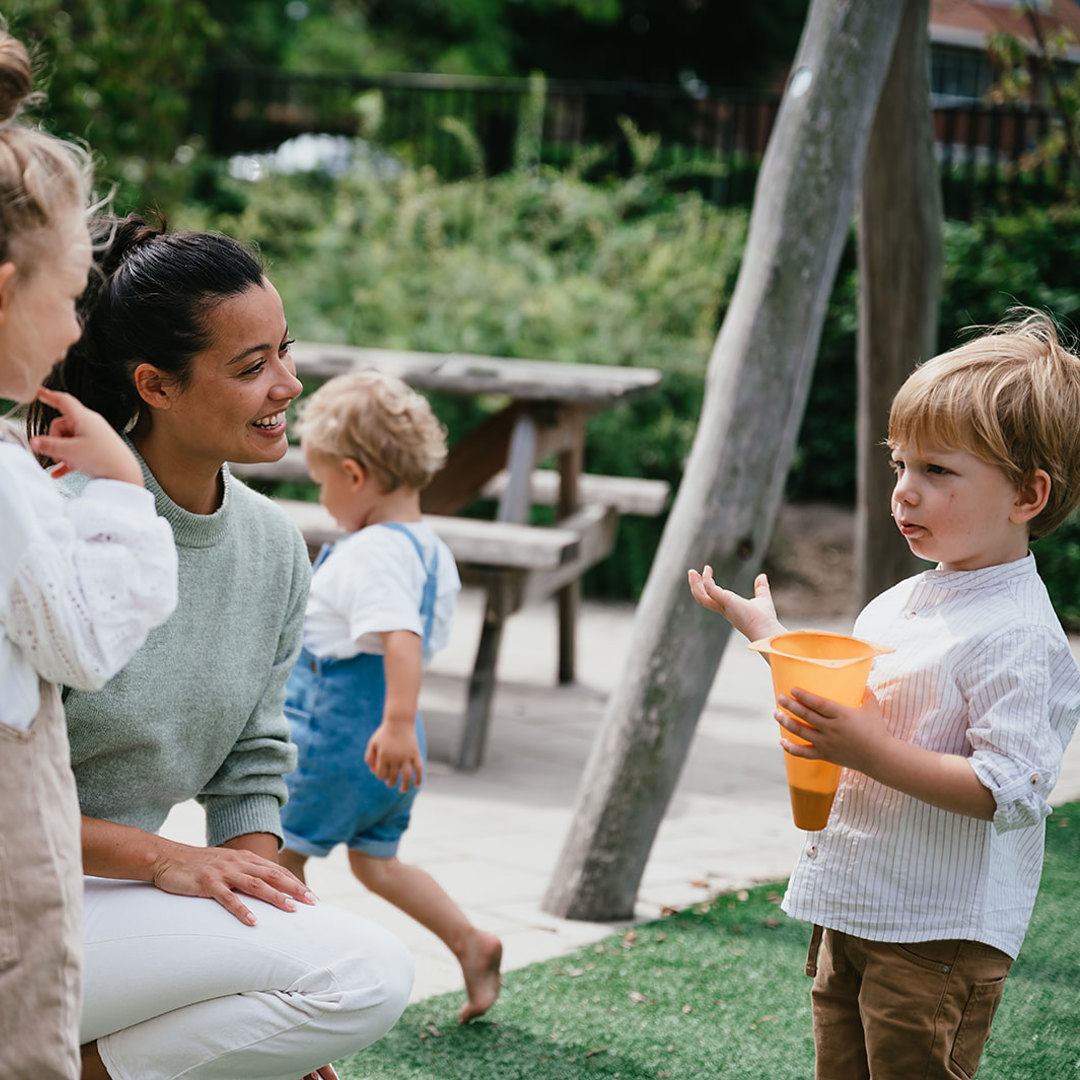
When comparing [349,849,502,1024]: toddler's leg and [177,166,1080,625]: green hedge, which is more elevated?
[177,166,1080,625]: green hedge

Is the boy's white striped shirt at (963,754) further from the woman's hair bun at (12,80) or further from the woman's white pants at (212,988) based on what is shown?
the woman's hair bun at (12,80)

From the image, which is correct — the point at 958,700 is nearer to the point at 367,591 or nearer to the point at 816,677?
the point at 816,677

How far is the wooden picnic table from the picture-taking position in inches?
209

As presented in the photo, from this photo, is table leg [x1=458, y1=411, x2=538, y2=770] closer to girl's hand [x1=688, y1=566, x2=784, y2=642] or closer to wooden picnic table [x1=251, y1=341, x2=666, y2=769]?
wooden picnic table [x1=251, y1=341, x2=666, y2=769]

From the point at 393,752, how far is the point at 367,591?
38 cm

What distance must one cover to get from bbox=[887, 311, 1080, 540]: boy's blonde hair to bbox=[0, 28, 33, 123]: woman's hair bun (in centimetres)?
130

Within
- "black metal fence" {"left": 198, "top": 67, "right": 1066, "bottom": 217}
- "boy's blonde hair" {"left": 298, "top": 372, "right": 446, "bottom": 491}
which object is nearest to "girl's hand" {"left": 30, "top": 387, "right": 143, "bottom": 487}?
"boy's blonde hair" {"left": 298, "top": 372, "right": 446, "bottom": 491}

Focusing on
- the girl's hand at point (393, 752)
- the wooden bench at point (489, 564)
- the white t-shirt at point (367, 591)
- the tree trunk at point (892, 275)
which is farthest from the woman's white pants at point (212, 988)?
the wooden bench at point (489, 564)

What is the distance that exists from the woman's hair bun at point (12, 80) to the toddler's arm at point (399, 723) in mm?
1597

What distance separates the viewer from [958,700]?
2047 millimetres

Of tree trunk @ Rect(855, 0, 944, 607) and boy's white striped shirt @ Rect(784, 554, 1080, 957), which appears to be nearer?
boy's white striped shirt @ Rect(784, 554, 1080, 957)

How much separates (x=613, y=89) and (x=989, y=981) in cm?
1183

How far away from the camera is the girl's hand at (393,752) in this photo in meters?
2.96

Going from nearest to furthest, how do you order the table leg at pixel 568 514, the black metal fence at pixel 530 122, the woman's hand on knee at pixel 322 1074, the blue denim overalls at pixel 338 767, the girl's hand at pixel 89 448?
the girl's hand at pixel 89 448 → the woman's hand on knee at pixel 322 1074 → the blue denim overalls at pixel 338 767 → the table leg at pixel 568 514 → the black metal fence at pixel 530 122
